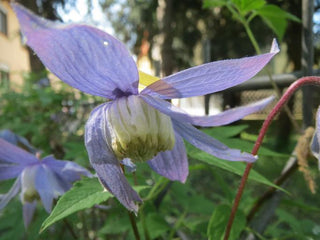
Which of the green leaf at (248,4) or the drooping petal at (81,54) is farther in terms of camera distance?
the green leaf at (248,4)

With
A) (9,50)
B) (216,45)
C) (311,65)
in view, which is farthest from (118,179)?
(9,50)

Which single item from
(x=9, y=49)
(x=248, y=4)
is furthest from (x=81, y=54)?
(x=9, y=49)

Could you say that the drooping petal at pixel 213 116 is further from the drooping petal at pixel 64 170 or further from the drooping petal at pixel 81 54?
the drooping petal at pixel 64 170

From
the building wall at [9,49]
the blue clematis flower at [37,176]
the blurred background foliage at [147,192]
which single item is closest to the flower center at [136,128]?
the blurred background foliage at [147,192]

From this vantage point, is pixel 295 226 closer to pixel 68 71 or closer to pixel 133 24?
pixel 68 71

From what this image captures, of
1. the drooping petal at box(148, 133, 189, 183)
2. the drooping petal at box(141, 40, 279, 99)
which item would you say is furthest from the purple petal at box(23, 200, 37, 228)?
the drooping petal at box(141, 40, 279, 99)

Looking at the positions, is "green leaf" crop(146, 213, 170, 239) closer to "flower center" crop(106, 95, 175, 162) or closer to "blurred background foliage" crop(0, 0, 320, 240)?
"blurred background foliage" crop(0, 0, 320, 240)
